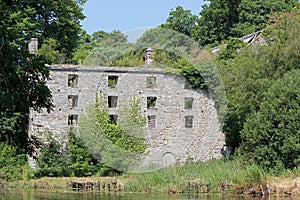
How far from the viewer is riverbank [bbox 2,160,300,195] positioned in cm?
1967

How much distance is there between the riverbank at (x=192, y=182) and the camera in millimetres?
19672

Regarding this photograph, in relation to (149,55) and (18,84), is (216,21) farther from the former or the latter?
(18,84)

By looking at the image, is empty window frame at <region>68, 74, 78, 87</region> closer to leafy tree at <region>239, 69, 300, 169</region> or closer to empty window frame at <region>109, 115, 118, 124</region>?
empty window frame at <region>109, 115, 118, 124</region>

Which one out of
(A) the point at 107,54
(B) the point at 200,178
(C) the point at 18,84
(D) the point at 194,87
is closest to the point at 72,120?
(A) the point at 107,54

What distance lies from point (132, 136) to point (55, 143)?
10.8 ft

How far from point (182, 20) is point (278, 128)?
26.5 metres

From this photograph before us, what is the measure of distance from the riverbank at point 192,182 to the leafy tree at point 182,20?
23.0 metres

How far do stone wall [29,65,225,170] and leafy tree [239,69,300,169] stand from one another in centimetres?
538

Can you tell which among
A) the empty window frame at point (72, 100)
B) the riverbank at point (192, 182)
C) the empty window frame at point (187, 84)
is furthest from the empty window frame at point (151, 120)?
the empty window frame at point (72, 100)

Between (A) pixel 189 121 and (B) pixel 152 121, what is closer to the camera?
(B) pixel 152 121

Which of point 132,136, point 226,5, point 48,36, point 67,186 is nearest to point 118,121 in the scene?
point 132,136

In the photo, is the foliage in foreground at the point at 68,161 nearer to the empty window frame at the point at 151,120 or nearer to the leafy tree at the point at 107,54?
the empty window frame at the point at 151,120

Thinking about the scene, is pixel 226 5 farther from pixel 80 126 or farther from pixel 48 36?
pixel 80 126

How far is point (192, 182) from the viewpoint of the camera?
20.5 metres
